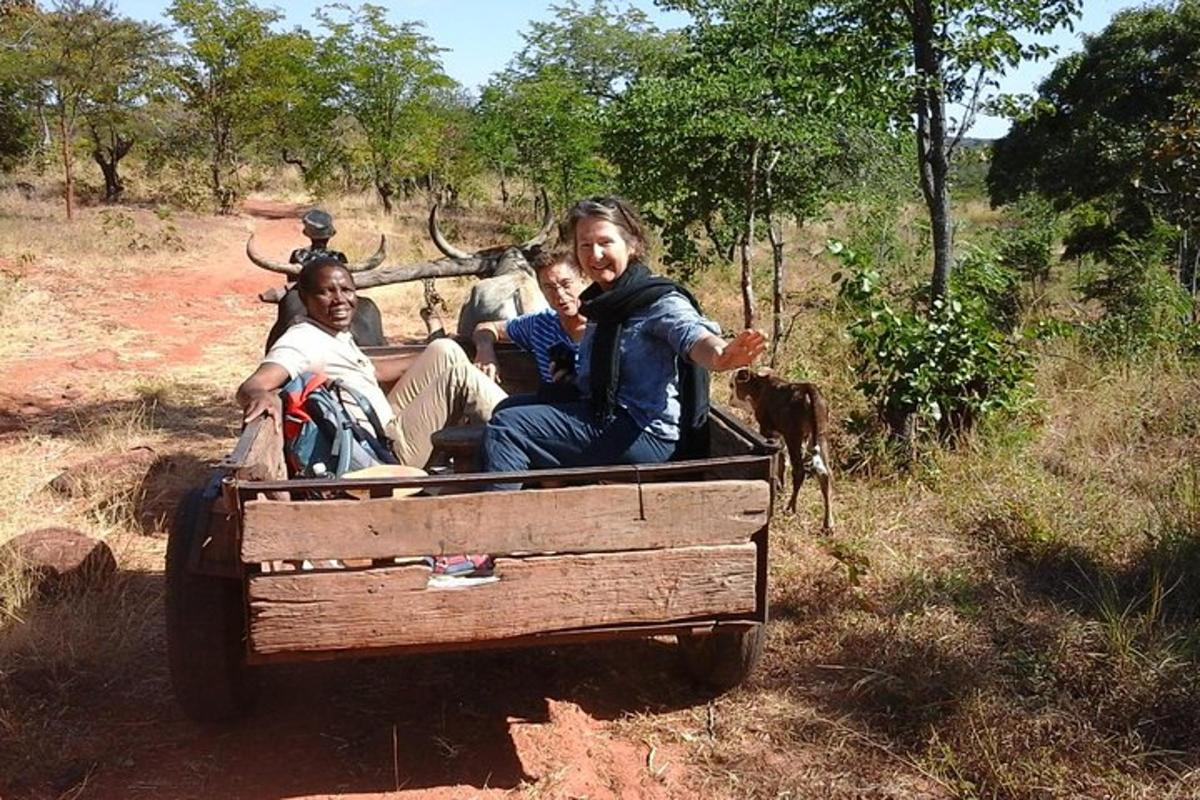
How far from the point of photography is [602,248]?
3.27 m

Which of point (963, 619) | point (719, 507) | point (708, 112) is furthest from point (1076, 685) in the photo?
point (708, 112)

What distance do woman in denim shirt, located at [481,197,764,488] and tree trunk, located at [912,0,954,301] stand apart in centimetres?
283

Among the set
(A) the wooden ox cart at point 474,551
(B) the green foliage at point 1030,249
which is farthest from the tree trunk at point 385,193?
Result: (A) the wooden ox cart at point 474,551

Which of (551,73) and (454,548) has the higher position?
(551,73)

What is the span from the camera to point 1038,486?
15.9 feet

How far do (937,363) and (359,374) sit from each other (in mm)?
3111

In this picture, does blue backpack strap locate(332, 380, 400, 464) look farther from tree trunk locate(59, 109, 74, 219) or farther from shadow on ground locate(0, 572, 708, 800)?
tree trunk locate(59, 109, 74, 219)

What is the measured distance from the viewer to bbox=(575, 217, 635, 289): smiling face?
3.26 m

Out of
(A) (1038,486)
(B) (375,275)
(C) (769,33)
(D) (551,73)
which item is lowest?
(A) (1038,486)

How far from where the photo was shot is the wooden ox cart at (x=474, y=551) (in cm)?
257

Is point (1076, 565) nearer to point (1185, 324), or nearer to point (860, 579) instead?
point (860, 579)

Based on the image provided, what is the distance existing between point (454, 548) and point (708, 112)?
525 centimetres

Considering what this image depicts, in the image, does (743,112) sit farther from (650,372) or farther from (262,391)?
(262,391)

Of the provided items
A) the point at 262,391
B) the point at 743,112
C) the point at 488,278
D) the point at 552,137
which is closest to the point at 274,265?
the point at 488,278
